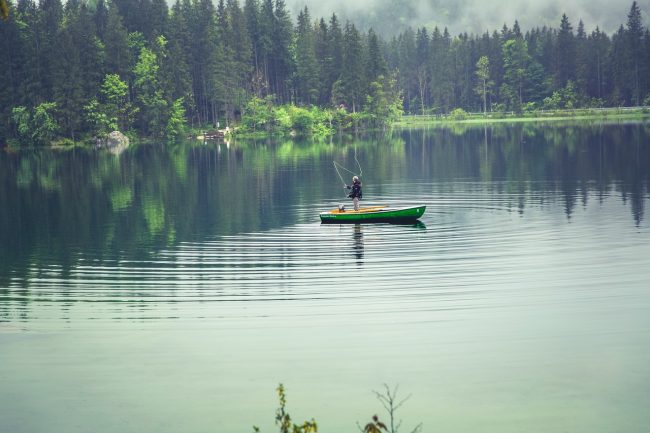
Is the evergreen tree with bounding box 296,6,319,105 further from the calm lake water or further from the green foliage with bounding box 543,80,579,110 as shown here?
the calm lake water

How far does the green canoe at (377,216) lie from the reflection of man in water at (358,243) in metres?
0.47

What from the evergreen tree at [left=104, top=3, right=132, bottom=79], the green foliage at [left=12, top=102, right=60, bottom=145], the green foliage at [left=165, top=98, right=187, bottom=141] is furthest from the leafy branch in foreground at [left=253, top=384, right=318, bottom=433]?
the evergreen tree at [left=104, top=3, right=132, bottom=79]

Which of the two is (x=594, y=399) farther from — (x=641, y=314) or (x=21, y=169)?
(x=21, y=169)

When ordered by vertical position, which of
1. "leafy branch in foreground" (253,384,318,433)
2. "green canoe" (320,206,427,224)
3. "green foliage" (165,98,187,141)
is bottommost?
"leafy branch in foreground" (253,384,318,433)

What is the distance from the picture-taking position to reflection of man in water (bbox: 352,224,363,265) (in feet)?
105

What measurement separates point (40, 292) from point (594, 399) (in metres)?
17.3

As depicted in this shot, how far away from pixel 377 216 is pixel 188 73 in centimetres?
→ 11688

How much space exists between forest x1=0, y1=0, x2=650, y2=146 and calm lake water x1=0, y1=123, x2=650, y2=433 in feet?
288

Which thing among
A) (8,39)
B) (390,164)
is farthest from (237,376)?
(8,39)

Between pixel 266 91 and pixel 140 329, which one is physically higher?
pixel 266 91

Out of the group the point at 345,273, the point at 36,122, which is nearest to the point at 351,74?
the point at 36,122

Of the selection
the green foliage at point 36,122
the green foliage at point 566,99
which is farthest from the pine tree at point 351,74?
the green foliage at point 36,122

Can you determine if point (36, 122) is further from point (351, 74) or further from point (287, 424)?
point (287, 424)

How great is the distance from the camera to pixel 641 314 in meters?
22.6
